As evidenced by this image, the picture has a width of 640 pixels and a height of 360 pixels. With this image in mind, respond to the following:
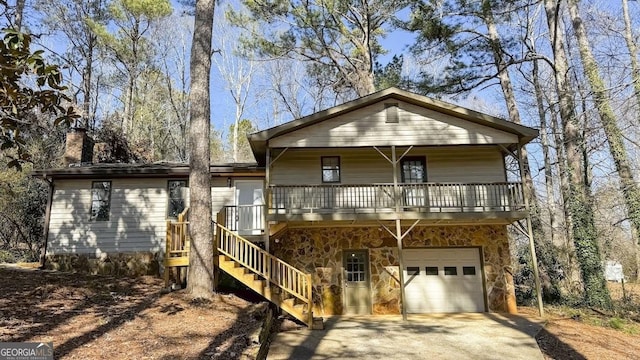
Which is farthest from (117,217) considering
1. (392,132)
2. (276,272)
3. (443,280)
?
(443,280)

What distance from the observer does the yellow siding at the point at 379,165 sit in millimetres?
13117

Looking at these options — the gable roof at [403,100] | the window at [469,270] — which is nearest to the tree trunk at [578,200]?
the gable roof at [403,100]

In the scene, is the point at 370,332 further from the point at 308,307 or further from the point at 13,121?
the point at 13,121

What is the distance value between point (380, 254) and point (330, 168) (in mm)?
3262

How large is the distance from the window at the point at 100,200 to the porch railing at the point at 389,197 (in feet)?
20.9

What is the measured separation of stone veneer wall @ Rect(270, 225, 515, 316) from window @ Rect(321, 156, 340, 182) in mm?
1663

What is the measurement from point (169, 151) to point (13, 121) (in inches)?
1050

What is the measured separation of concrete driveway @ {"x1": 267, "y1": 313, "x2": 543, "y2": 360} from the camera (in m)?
7.82

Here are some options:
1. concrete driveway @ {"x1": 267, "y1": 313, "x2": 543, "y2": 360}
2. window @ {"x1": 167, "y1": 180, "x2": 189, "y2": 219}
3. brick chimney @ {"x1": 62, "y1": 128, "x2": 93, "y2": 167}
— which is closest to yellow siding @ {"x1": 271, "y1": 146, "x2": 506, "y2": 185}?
window @ {"x1": 167, "y1": 180, "x2": 189, "y2": 219}

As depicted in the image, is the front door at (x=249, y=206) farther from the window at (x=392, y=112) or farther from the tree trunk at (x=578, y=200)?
the tree trunk at (x=578, y=200)

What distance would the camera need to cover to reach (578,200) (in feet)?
43.7

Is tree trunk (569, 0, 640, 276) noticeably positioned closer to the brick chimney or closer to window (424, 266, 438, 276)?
window (424, 266, 438, 276)

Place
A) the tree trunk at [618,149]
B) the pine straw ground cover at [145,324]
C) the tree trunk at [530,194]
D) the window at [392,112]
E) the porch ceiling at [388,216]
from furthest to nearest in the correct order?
the tree trunk at [530,194], the window at [392,112], the tree trunk at [618,149], the porch ceiling at [388,216], the pine straw ground cover at [145,324]

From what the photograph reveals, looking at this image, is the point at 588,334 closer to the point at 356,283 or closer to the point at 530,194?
the point at 356,283
